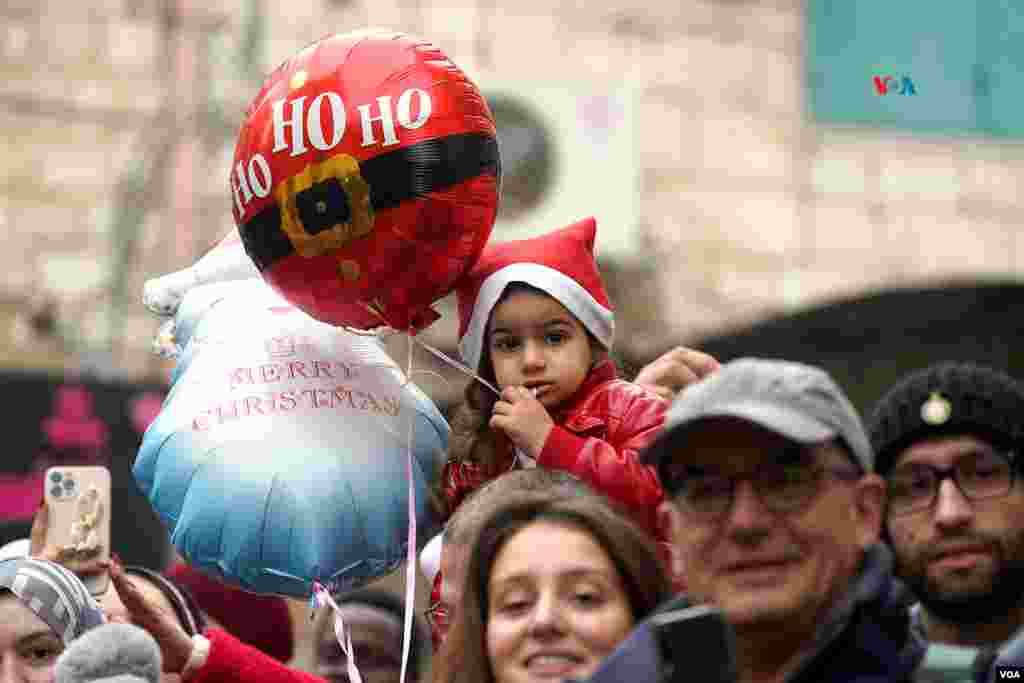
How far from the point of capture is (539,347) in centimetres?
355

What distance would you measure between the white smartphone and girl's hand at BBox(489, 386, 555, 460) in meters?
0.81

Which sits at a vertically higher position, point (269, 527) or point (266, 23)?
point (266, 23)

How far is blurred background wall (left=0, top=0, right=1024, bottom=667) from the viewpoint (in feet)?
30.2

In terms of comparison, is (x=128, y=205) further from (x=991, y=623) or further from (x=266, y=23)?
(x=991, y=623)

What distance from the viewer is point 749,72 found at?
1006cm

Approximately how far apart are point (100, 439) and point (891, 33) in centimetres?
372

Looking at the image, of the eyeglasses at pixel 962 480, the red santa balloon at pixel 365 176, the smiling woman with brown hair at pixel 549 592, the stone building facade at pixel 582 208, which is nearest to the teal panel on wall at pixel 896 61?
the stone building facade at pixel 582 208

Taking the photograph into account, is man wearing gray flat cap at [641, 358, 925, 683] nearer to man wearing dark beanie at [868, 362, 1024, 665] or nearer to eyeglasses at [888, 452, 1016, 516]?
man wearing dark beanie at [868, 362, 1024, 665]

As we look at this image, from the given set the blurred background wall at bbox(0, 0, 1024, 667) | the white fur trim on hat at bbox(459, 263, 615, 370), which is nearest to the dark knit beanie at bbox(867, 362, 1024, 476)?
the white fur trim on hat at bbox(459, 263, 615, 370)

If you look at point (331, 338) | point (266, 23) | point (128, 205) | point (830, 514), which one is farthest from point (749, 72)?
point (830, 514)

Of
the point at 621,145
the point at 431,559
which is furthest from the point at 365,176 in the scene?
the point at 621,145

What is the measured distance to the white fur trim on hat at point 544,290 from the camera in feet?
11.6

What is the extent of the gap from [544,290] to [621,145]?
615 centimetres

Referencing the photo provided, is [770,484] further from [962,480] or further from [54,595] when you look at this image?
[54,595]
